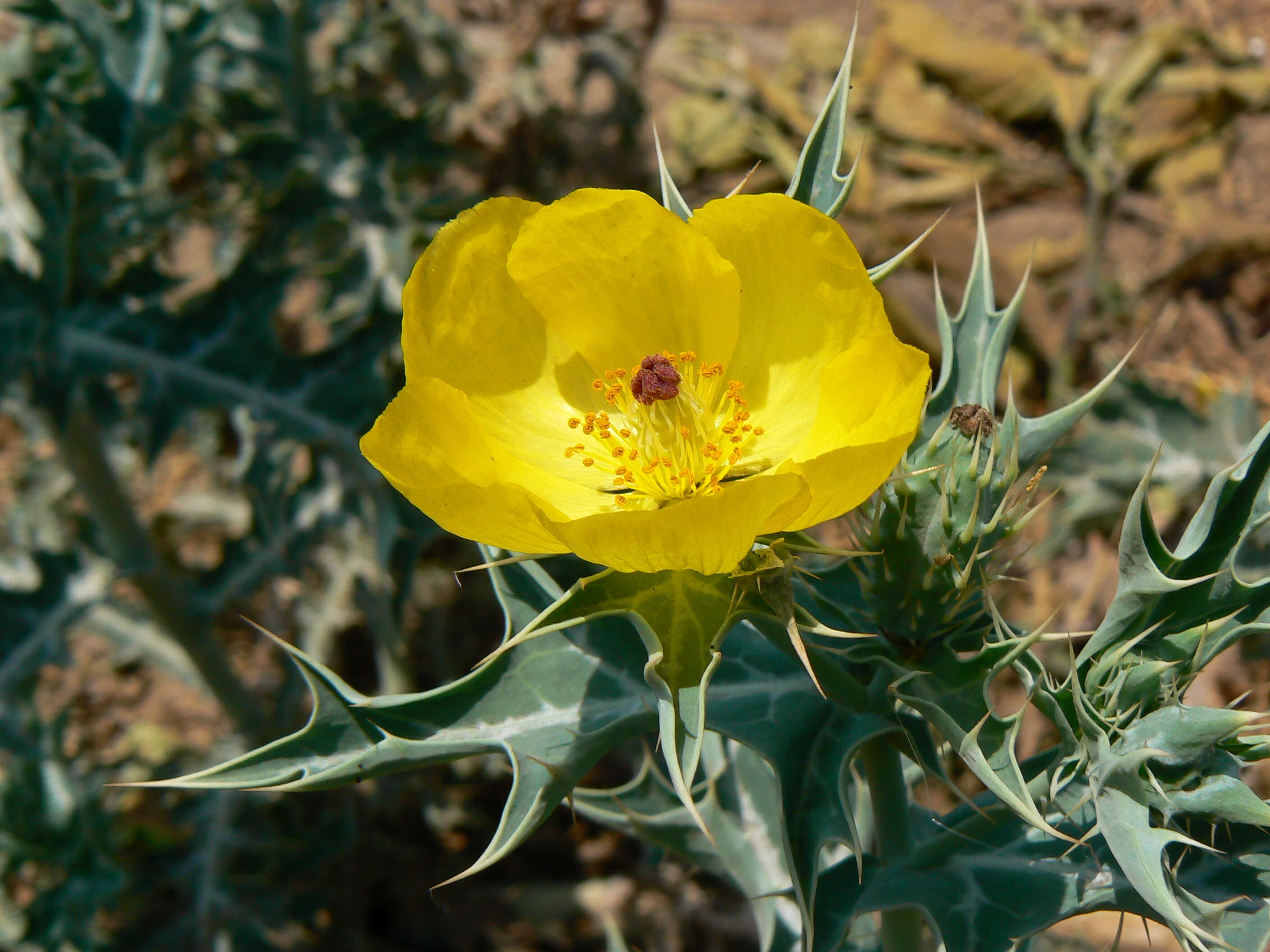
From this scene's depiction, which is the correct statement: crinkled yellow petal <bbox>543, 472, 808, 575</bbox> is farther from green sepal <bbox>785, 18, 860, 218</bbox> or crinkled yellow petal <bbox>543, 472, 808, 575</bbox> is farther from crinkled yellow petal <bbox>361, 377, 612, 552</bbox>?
green sepal <bbox>785, 18, 860, 218</bbox>

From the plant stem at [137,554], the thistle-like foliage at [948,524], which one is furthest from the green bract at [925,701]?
the plant stem at [137,554]

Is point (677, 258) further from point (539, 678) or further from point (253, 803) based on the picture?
point (253, 803)

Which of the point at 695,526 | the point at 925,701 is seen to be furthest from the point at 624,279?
the point at 925,701

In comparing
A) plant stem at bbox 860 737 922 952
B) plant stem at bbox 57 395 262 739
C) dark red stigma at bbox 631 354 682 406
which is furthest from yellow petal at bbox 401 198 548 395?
plant stem at bbox 57 395 262 739

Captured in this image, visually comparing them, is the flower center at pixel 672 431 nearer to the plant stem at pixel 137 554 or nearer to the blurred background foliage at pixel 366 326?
the blurred background foliage at pixel 366 326

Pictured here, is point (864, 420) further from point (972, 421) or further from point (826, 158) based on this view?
point (826, 158)
